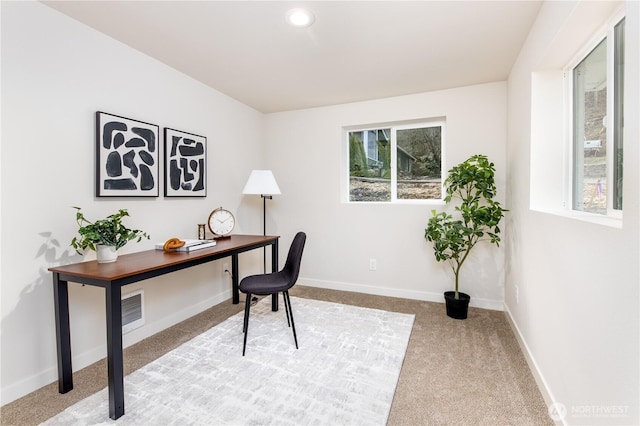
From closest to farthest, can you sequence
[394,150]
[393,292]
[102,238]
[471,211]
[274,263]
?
[102,238]
[471,211]
[274,263]
[393,292]
[394,150]

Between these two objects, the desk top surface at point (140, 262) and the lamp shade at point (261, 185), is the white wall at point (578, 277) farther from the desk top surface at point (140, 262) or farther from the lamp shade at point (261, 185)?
the lamp shade at point (261, 185)

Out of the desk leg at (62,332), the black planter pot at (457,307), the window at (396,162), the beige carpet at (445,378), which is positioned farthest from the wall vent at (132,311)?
the black planter pot at (457,307)

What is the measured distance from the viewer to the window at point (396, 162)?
334 centimetres

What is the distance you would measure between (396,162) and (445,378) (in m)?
2.37

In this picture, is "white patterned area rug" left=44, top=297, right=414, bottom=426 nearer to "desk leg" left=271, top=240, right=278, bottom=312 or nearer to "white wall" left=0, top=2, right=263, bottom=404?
"desk leg" left=271, top=240, right=278, bottom=312

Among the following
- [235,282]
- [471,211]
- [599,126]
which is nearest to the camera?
[599,126]

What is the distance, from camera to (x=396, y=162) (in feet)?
11.6

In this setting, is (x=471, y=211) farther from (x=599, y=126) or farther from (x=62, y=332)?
(x=62, y=332)

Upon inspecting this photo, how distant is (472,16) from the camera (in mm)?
1861

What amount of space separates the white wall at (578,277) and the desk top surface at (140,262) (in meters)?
2.10

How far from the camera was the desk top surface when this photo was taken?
158 centimetres

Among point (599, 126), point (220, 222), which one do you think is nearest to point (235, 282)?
point (220, 222)

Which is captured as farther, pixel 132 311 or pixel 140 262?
pixel 132 311

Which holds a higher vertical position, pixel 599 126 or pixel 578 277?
pixel 599 126
